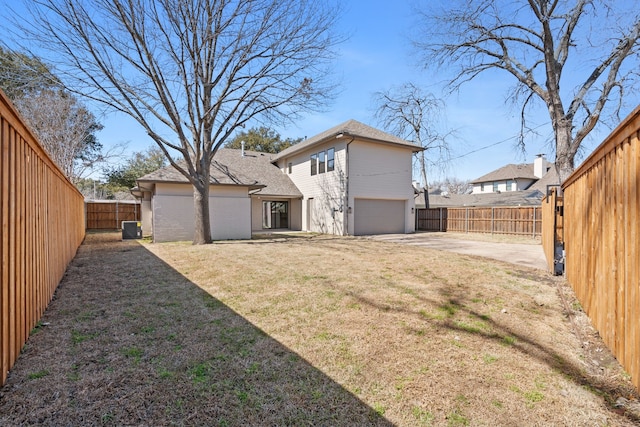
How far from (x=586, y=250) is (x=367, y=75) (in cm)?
1056

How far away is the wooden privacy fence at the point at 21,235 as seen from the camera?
2.47m

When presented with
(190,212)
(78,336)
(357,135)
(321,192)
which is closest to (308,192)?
(321,192)

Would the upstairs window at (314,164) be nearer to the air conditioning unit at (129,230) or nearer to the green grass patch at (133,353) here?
the air conditioning unit at (129,230)

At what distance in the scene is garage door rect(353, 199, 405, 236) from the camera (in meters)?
17.2

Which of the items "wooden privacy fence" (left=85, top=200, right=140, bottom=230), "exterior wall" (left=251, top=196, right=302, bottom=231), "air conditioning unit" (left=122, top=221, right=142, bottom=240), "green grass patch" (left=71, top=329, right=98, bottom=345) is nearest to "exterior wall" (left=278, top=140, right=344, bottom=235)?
"exterior wall" (left=251, top=196, right=302, bottom=231)

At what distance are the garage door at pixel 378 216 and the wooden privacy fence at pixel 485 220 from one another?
3419mm

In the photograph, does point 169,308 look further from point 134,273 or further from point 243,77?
point 243,77

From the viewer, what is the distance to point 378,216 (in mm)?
17953

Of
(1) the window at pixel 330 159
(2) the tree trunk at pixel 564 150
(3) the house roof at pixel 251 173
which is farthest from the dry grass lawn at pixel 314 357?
(1) the window at pixel 330 159

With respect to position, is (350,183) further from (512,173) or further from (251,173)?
(512,173)

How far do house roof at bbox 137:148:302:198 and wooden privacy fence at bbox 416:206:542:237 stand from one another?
914 centimetres

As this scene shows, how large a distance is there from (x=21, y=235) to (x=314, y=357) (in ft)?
10.1

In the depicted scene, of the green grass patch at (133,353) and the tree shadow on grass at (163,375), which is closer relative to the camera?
the tree shadow on grass at (163,375)

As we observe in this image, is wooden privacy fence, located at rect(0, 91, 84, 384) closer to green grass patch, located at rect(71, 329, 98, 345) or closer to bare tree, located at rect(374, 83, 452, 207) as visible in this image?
green grass patch, located at rect(71, 329, 98, 345)
